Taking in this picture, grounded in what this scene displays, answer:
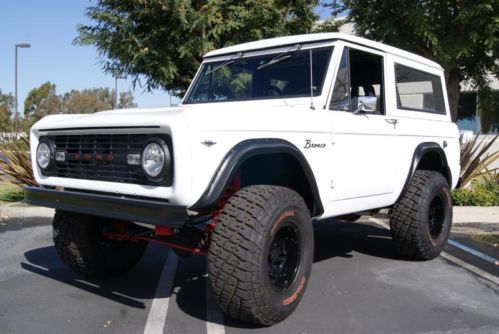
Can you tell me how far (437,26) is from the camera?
9758mm

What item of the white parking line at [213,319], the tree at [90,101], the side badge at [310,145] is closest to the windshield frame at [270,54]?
the side badge at [310,145]

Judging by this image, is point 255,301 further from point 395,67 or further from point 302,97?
point 395,67

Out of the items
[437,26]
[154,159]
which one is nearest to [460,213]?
[437,26]

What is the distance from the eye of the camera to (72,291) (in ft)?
14.6

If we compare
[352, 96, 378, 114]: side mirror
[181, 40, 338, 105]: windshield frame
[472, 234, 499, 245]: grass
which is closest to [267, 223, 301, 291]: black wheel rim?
[181, 40, 338, 105]: windshield frame

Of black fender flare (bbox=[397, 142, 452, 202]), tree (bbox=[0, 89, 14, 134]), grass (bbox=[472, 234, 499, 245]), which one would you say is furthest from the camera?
tree (bbox=[0, 89, 14, 134])

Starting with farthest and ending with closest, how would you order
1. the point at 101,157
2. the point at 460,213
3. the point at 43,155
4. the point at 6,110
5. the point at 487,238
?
the point at 6,110, the point at 460,213, the point at 487,238, the point at 43,155, the point at 101,157

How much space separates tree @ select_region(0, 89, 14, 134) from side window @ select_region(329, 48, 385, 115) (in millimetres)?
32055

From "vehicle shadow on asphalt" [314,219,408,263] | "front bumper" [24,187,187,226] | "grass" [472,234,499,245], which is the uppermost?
"front bumper" [24,187,187,226]

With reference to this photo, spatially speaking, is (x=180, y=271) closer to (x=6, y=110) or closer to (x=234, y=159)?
→ (x=234, y=159)

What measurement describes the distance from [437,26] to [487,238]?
4.59 metres

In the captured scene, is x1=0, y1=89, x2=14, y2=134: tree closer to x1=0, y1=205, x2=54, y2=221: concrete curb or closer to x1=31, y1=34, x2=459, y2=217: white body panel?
A: x1=0, y1=205, x2=54, y2=221: concrete curb

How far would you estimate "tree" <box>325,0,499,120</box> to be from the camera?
9086 millimetres

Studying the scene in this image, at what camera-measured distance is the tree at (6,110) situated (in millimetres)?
34006
